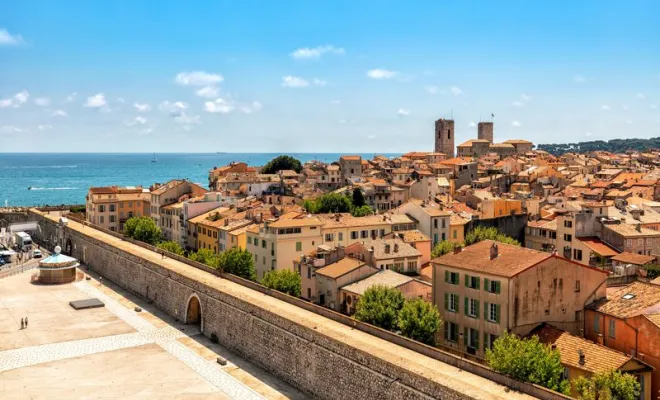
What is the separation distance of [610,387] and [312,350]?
11098 millimetres

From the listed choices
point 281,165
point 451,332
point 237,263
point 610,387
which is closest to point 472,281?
point 451,332

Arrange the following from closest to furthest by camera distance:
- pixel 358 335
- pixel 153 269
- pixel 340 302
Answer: pixel 358 335 < pixel 340 302 < pixel 153 269

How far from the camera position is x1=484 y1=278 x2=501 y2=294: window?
27.3m

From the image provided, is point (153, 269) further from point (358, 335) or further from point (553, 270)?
point (553, 270)

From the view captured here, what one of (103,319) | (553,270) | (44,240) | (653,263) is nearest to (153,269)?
(103,319)

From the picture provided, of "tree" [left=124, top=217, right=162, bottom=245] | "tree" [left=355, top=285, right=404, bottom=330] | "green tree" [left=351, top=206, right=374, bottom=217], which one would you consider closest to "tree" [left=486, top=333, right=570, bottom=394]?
"tree" [left=355, top=285, right=404, bottom=330]

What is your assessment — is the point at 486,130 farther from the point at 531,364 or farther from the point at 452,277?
the point at 531,364

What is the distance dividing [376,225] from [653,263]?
19.6 meters

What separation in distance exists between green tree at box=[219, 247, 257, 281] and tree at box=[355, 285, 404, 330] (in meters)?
14.4

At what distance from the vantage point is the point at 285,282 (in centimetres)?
3834

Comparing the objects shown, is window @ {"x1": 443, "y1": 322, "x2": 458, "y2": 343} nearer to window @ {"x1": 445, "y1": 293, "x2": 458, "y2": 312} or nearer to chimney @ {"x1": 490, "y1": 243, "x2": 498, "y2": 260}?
window @ {"x1": 445, "y1": 293, "x2": 458, "y2": 312}

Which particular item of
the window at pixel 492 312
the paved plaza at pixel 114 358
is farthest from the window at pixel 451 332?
the paved plaza at pixel 114 358

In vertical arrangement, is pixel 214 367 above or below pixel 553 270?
below

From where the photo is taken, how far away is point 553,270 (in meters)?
27.8
